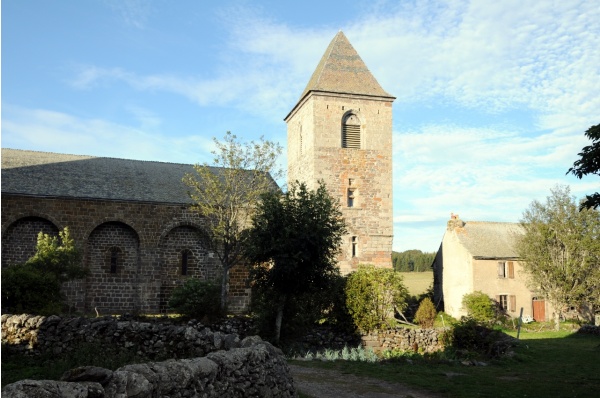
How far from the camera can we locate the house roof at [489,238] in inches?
1548

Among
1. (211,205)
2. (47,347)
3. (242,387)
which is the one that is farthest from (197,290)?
(242,387)

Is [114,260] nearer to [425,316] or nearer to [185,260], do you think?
[185,260]

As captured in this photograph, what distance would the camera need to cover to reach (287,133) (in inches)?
1599

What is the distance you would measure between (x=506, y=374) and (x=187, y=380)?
1249 centimetres

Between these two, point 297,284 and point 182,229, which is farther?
point 182,229

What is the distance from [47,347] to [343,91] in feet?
86.0

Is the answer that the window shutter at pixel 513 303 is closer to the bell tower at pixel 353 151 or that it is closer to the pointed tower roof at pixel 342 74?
the bell tower at pixel 353 151

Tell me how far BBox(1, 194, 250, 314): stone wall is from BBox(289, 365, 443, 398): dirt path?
1816cm

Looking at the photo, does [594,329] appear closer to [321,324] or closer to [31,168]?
[321,324]

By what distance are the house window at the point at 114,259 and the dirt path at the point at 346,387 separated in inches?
753

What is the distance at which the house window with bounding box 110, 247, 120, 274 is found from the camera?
30.8 m

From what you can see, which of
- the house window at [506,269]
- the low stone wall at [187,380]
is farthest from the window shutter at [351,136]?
the low stone wall at [187,380]

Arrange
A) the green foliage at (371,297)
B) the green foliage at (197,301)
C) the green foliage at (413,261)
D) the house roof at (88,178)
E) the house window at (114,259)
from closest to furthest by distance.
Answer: the green foliage at (371,297), the green foliage at (197,301), the house roof at (88,178), the house window at (114,259), the green foliage at (413,261)

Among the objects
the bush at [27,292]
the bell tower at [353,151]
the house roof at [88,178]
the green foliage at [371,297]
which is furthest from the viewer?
the bell tower at [353,151]
